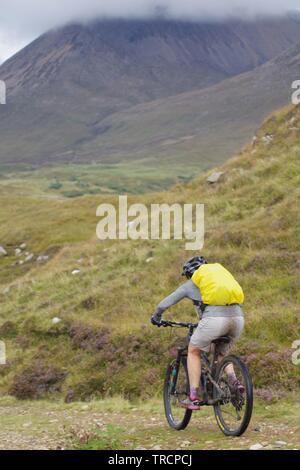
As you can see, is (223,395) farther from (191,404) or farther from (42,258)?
(42,258)

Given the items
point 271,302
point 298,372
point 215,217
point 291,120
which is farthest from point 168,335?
point 291,120

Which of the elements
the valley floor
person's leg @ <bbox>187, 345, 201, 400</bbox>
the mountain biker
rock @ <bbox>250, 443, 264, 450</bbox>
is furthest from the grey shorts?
rock @ <bbox>250, 443, 264, 450</bbox>

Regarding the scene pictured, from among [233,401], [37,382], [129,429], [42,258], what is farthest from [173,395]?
[42,258]

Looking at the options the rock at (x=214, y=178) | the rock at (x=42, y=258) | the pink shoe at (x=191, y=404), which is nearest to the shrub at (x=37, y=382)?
the pink shoe at (x=191, y=404)

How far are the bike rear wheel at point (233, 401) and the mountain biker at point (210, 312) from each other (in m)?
0.12

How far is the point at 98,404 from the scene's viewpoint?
45.2 ft

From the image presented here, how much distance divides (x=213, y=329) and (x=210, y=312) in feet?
0.87

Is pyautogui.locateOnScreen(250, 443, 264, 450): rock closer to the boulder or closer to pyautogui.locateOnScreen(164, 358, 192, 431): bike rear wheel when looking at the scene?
the boulder

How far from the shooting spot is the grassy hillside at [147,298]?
15.3m

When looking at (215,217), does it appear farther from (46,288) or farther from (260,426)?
(260,426)

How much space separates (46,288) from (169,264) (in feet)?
18.2

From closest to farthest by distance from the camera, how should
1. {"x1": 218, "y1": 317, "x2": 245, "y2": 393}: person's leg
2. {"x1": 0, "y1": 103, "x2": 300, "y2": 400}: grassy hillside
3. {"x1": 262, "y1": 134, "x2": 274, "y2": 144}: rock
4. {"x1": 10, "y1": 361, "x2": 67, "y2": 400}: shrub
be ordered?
{"x1": 218, "y1": 317, "x2": 245, "y2": 393}: person's leg < {"x1": 0, "y1": 103, "x2": 300, "y2": 400}: grassy hillside < {"x1": 10, "y1": 361, "x2": 67, "y2": 400}: shrub < {"x1": 262, "y1": 134, "x2": 274, "y2": 144}: rock

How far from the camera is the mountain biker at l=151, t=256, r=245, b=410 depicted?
31.7ft

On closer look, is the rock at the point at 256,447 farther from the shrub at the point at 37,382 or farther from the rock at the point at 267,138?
the rock at the point at 267,138
